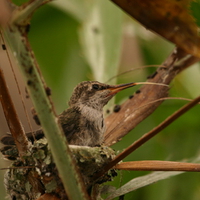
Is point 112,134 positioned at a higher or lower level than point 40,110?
higher

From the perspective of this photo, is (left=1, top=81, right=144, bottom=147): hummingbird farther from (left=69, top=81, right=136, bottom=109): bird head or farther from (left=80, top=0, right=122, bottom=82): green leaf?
(left=80, top=0, right=122, bottom=82): green leaf

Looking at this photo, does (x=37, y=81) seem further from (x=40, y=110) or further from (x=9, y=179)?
(x=9, y=179)

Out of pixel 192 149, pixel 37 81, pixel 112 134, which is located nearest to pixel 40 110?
pixel 37 81

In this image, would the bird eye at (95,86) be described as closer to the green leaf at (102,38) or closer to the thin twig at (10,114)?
the green leaf at (102,38)

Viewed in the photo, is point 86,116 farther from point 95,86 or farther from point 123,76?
point 123,76

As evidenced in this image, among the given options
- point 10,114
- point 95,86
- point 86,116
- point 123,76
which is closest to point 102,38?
point 123,76
